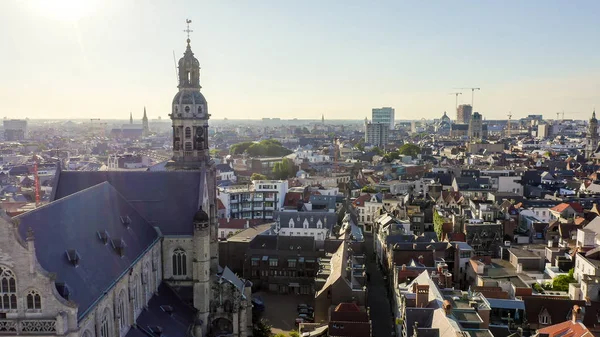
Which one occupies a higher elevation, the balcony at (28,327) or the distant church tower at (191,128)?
the distant church tower at (191,128)

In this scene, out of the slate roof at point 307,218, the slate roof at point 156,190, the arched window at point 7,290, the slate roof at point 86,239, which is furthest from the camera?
the slate roof at point 307,218

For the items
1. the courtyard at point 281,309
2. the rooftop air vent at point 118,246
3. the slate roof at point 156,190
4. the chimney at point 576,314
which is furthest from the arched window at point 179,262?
the chimney at point 576,314

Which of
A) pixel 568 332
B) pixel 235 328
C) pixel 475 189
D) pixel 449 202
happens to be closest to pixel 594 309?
pixel 568 332

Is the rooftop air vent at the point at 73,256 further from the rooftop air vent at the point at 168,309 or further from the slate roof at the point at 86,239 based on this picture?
the rooftop air vent at the point at 168,309

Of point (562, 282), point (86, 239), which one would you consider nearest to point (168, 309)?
point (86, 239)

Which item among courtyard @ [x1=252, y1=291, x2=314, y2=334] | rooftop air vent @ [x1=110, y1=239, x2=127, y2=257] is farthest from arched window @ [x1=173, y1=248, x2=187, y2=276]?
courtyard @ [x1=252, y1=291, x2=314, y2=334]
